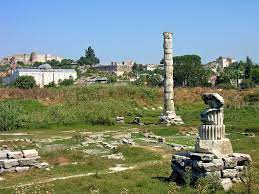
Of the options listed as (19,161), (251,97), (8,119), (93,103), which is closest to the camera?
(19,161)

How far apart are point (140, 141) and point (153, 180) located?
10758 mm

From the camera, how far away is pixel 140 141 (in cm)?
2364

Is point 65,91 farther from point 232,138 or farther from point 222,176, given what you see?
point 222,176

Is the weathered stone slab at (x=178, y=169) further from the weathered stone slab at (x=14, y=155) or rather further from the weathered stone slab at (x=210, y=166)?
the weathered stone slab at (x=14, y=155)

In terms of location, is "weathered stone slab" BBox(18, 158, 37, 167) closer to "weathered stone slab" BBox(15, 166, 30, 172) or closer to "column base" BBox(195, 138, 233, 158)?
"weathered stone slab" BBox(15, 166, 30, 172)

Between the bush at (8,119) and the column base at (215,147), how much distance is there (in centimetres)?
1961

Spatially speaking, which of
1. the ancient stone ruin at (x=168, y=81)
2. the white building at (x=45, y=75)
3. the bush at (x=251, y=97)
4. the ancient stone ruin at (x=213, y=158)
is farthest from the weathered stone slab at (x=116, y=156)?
the white building at (x=45, y=75)

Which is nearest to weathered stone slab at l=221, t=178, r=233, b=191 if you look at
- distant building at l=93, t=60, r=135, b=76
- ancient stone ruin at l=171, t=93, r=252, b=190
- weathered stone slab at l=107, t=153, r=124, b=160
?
ancient stone ruin at l=171, t=93, r=252, b=190

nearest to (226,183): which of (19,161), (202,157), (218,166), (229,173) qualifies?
(229,173)

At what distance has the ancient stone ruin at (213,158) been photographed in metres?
12.0

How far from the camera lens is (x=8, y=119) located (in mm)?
29891

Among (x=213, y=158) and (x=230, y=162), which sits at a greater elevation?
(x=213, y=158)

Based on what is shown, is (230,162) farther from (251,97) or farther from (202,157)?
(251,97)

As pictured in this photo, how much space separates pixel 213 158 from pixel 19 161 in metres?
7.29
